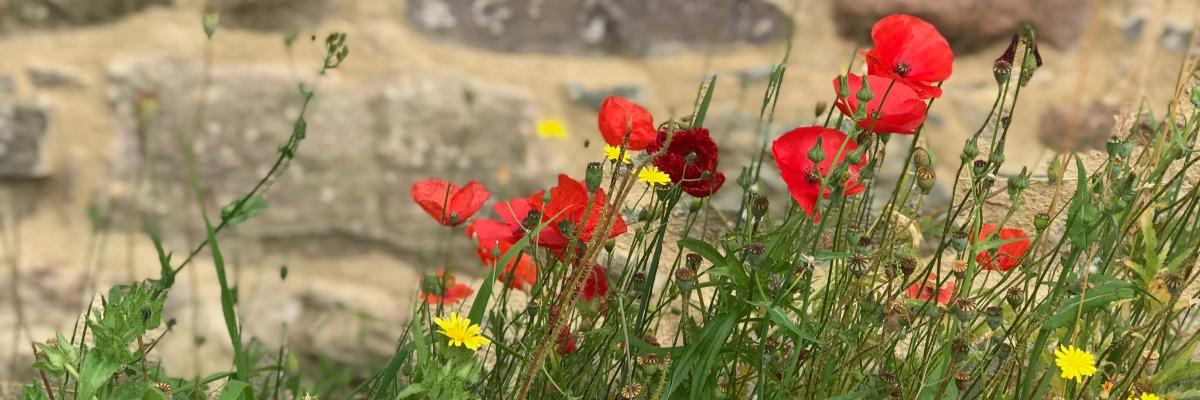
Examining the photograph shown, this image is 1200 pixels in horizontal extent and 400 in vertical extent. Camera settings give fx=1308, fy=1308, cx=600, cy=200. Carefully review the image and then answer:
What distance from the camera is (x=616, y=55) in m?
2.05

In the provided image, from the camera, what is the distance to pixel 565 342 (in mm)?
1210

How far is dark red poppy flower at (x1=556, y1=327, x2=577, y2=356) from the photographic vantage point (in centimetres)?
121

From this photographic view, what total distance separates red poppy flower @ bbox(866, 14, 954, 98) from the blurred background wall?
843 mm

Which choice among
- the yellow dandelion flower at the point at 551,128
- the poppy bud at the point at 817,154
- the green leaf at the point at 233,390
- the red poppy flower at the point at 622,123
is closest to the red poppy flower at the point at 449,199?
the red poppy flower at the point at 622,123

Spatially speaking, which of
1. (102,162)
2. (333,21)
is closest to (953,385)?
(333,21)

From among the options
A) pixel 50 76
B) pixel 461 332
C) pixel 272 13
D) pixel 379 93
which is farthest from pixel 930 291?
pixel 50 76

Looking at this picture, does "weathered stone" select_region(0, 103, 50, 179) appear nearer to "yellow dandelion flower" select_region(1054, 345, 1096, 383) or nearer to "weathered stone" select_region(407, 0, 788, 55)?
"weathered stone" select_region(407, 0, 788, 55)

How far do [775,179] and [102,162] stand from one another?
1.03 m

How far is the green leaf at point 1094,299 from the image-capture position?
42.6 inches

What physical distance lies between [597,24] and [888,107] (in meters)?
0.99

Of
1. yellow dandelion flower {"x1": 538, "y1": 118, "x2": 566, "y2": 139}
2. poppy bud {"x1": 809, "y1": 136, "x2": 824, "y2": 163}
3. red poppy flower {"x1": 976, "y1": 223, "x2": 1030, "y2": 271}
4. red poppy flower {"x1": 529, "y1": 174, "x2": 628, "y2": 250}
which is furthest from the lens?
yellow dandelion flower {"x1": 538, "y1": 118, "x2": 566, "y2": 139}

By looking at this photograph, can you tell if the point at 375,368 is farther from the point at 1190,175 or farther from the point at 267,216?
the point at 1190,175

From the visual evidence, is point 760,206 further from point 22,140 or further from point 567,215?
point 22,140

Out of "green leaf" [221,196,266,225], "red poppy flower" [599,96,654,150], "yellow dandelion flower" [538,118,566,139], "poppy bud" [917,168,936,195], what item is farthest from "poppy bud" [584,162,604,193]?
"yellow dandelion flower" [538,118,566,139]
